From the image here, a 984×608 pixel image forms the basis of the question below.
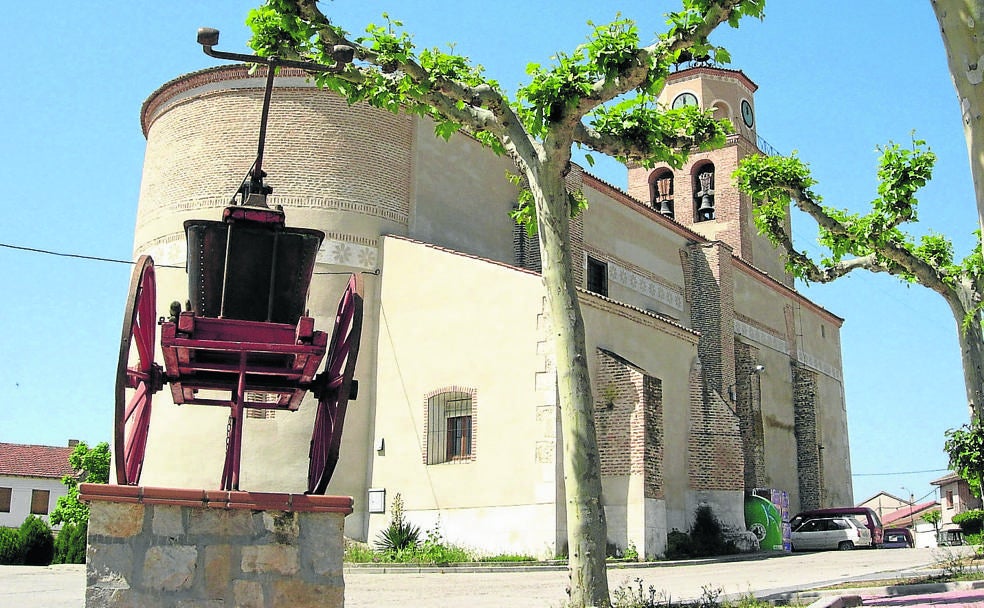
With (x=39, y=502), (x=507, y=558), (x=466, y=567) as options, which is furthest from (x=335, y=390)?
(x=39, y=502)

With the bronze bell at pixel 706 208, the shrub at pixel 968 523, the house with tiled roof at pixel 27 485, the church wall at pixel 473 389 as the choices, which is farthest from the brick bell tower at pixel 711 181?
the house with tiled roof at pixel 27 485

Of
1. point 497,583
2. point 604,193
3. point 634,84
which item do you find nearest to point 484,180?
point 604,193

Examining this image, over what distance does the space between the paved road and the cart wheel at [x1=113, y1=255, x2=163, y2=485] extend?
4.26 m

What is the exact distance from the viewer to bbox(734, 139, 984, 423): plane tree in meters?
15.6

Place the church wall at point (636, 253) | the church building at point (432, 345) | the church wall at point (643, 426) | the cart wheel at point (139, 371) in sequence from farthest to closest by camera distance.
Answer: the church wall at point (636, 253) < the church wall at point (643, 426) < the church building at point (432, 345) < the cart wheel at point (139, 371)

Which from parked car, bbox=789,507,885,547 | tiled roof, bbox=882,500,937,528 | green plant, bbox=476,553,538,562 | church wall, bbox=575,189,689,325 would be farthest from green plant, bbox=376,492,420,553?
tiled roof, bbox=882,500,937,528

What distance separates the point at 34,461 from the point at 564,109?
5139 cm

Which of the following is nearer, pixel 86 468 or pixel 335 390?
pixel 335 390

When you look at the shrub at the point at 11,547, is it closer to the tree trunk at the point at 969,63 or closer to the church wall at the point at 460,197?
the church wall at the point at 460,197

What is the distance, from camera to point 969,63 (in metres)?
5.96

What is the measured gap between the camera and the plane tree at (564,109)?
28.7ft

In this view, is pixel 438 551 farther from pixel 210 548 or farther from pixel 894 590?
pixel 210 548

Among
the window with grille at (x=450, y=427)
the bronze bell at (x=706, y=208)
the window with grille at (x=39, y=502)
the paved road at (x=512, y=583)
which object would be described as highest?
the bronze bell at (x=706, y=208)

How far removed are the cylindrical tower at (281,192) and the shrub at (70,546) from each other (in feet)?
18.2
